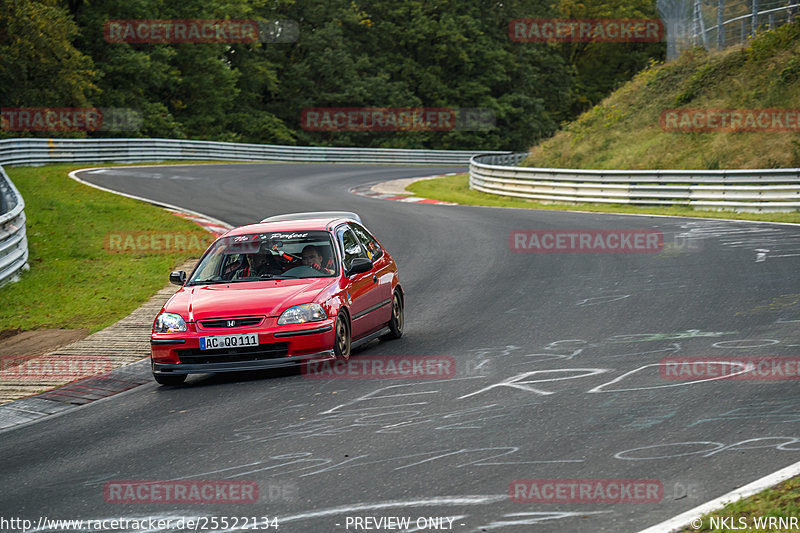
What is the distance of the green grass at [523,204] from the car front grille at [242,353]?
14681 mm

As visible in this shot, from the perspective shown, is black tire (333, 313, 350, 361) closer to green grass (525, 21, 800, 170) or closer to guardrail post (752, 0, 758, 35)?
green grass (525, 21, 800, 170)

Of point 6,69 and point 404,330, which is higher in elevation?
point 6,69

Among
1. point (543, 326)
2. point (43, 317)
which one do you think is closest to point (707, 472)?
point (543, 326)

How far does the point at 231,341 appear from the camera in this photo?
8.82 metres

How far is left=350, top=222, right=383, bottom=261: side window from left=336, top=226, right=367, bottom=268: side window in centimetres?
18

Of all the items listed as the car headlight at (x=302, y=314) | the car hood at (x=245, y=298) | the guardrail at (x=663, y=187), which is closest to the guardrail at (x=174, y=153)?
the guardrail at (x=663, y=187)

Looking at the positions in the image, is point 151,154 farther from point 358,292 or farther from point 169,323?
point 169,323

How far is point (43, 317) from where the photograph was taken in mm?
13305

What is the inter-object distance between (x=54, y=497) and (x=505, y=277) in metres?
9.52

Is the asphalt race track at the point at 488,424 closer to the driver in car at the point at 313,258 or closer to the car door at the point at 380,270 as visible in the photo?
the car door at the point at 380,270

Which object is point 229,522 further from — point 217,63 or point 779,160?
point 217,63

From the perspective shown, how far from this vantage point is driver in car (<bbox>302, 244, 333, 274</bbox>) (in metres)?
9.97

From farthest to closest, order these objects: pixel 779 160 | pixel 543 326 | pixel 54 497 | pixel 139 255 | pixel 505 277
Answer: pixel 779 160 < pixel 139 255 < pixel 505 277 < pixel 543 326 < pixel 54 497

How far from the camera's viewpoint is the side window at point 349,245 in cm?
1036
